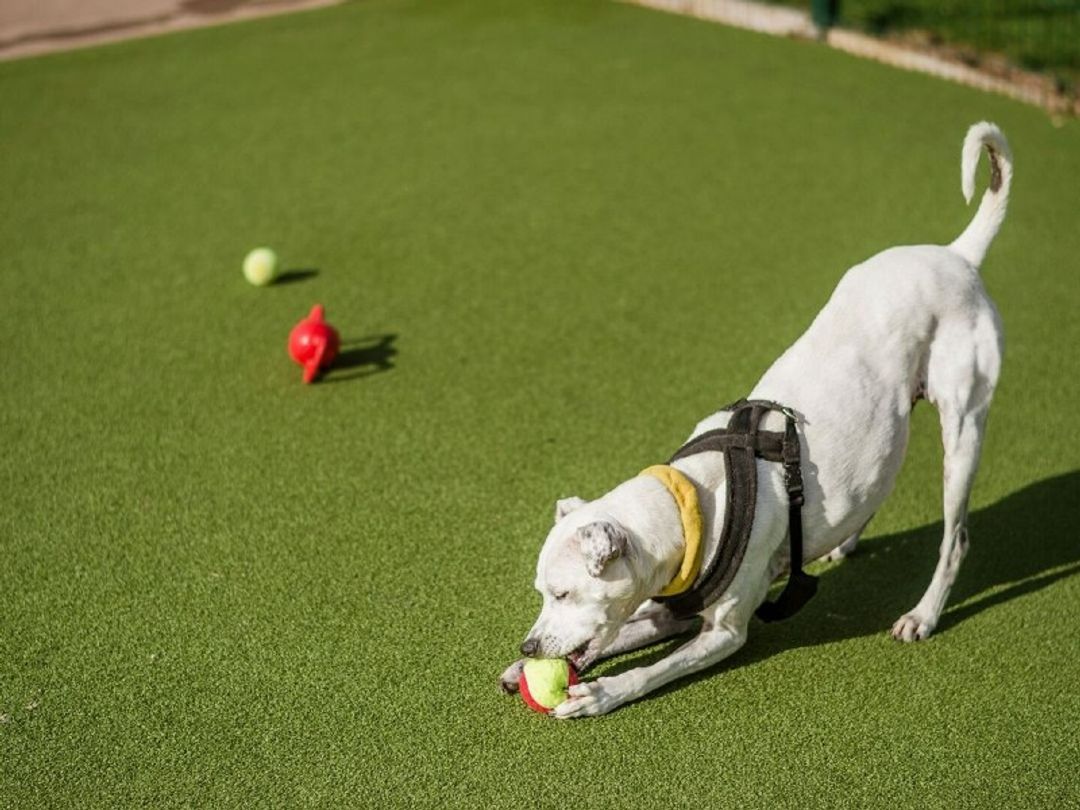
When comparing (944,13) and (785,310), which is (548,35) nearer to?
(944,13)

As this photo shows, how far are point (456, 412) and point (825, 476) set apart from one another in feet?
7.16

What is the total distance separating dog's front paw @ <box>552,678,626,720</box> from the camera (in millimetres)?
4332

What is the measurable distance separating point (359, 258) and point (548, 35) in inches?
183

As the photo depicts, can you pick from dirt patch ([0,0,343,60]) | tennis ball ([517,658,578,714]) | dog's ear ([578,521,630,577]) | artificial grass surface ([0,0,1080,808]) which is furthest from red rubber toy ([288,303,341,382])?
dirt patch ([0,0,343,60])

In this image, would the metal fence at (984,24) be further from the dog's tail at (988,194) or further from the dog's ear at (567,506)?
the dog's ear at (567,506)

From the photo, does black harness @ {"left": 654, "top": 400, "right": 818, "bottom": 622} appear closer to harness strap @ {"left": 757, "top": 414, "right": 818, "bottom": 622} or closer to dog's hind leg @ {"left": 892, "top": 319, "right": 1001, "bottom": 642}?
harness strap @ {"left": 757, "top": 414, "right": 818, "bottom": 622}

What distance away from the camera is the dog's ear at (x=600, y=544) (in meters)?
4.02

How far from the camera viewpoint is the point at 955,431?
15.8 feet

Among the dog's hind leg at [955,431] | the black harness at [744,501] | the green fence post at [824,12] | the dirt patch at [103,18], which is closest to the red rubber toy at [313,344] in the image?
the black harness at [744,501]

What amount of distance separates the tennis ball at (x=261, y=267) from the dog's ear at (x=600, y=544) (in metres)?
3.88

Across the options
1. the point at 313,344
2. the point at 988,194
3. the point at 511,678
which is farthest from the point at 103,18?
the point at 511,678

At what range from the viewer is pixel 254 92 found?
10.5m

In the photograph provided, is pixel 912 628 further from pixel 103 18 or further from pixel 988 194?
pixel 103 18

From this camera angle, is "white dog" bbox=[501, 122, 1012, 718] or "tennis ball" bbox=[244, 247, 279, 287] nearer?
"white dog" bbox=[501, 122, 1012, 718]
